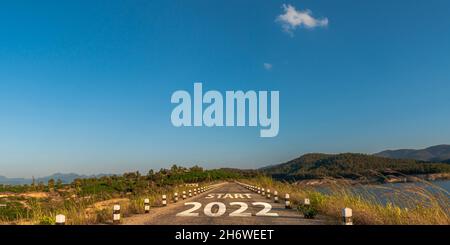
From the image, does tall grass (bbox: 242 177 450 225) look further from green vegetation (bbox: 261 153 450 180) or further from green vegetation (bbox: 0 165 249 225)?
green vegetation (bbox: 0 165 249 225)

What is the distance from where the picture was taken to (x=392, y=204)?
11703 mm

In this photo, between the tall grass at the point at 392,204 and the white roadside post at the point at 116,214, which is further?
the white roadside post at the point at 116,214

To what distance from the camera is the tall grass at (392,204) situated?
965cm

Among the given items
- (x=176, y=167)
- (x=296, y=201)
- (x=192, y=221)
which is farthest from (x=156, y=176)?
(x=192, y=221)

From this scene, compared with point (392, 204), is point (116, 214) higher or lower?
lower

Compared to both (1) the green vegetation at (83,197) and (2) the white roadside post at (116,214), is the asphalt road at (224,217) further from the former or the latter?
(1) the green vegetation at (83,197)

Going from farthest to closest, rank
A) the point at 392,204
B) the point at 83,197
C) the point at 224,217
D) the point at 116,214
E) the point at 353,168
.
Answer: the point at 83,197 → the point at 353,168 → the point at 224,217 → the point at 116,214 → the point at 392,204

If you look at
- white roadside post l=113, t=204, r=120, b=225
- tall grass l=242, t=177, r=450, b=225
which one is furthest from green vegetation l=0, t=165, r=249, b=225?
tall grass l=242, t=177, r=450, b=225

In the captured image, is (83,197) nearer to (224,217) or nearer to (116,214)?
(116,214)

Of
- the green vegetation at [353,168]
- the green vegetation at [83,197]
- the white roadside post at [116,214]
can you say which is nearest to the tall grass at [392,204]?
the green vegetation at [353,168]

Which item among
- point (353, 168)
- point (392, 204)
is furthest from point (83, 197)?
point (392, 204)
